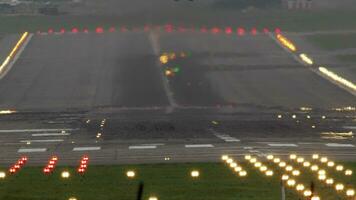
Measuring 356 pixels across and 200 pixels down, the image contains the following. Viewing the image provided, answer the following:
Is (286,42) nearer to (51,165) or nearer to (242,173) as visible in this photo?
(51,165)

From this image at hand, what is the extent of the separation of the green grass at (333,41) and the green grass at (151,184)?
249 ft

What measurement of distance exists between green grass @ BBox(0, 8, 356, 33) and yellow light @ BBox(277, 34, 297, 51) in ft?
17.9

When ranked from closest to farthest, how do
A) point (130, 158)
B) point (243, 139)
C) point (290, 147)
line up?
point (130, 158)
point (290, 147)
point (243, 139)

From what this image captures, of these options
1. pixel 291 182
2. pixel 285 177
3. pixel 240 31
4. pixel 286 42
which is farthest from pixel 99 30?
pixel 291 182

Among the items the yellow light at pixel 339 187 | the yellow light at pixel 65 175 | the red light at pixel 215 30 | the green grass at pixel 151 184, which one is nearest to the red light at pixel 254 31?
the red light at pixel 215 30

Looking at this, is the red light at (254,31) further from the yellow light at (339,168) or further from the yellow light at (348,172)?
the yellow light at (348,172)

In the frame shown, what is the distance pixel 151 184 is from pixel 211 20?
87.0m

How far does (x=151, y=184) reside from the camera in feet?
174

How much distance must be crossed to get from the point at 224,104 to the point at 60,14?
6499cm

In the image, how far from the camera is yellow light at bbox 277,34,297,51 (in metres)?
130

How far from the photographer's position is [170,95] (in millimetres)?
98500

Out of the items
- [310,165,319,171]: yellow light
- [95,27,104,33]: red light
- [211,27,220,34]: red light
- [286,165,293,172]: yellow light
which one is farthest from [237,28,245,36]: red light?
[286,165,293,172]: yellow light

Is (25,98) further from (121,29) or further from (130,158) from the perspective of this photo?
(121,29)

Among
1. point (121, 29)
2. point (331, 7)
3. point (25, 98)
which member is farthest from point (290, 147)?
point (331, 7)
